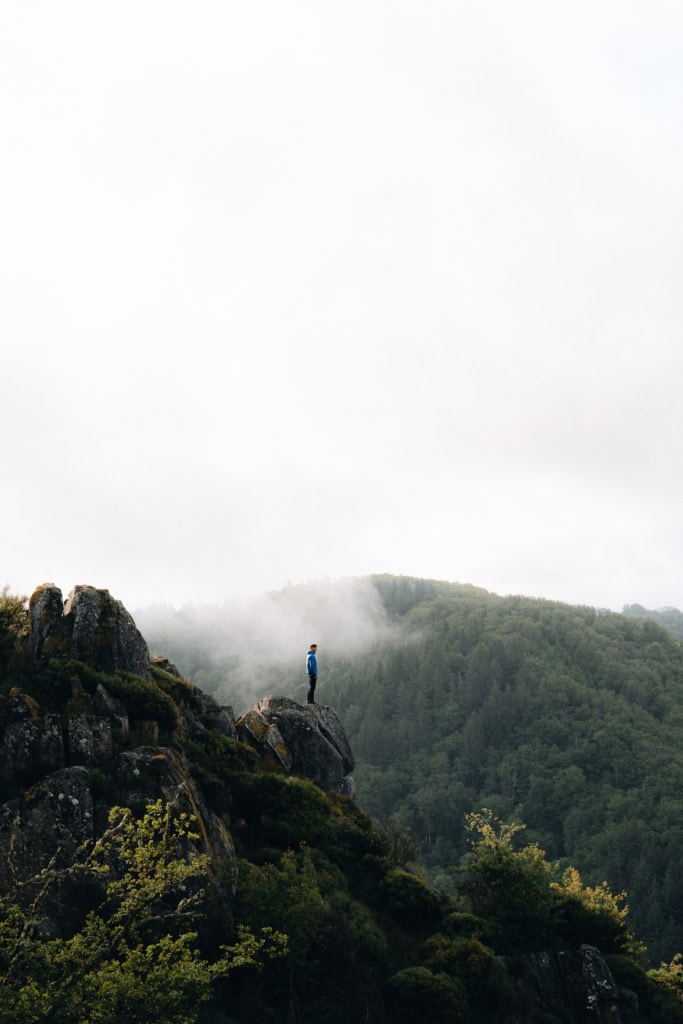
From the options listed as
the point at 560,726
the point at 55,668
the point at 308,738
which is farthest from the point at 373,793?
the point at 55,668

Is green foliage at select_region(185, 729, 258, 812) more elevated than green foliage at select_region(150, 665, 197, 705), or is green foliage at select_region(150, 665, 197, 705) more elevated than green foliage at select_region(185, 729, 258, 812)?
green foliage at select_region(150, 665, 197, 705)

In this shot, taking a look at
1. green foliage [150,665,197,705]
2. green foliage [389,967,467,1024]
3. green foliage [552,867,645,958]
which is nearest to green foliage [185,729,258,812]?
green foliage [150,665,197,705]

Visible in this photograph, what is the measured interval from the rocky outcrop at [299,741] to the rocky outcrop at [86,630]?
7.50 metres

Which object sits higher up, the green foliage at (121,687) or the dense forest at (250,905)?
the green foliage at (121,687)

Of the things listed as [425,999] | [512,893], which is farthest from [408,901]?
[512,893]

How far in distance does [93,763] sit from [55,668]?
372cm

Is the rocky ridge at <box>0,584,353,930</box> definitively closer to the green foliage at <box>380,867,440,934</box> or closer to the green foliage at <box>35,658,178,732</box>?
the green foliage at <box>35,658,178,732</box>

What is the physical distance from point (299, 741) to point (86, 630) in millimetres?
12429

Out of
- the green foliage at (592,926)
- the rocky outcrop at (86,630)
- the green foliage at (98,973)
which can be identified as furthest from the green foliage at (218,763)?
the green foliage at (592,926)

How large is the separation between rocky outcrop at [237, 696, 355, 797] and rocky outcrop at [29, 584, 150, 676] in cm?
750

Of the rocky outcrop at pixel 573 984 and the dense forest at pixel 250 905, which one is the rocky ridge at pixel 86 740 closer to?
the dense forest at pixel 250 905

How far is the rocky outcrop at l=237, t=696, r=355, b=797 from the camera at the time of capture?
1227 inches

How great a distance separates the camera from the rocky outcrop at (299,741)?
31.2m

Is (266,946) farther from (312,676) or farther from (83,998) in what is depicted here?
(312,676)
